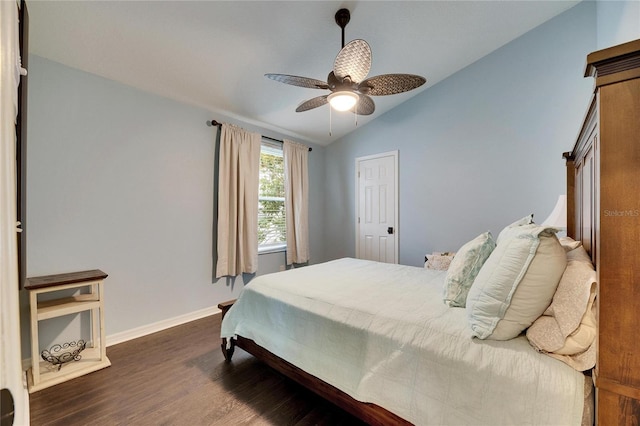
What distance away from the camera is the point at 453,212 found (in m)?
3.51

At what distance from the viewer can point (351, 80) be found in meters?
2.04

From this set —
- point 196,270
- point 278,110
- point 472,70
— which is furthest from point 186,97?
point 472,70

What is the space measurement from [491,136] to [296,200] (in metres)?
2.67

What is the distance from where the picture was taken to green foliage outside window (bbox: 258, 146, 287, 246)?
401 cm

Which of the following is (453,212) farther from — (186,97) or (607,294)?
(186,97)

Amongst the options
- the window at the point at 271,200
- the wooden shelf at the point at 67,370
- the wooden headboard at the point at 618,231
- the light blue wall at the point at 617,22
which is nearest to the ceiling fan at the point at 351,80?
the light blue wall at the point at 617,22

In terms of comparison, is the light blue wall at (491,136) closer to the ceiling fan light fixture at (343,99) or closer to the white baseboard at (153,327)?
the ceiling fan light fixture at (343,99)

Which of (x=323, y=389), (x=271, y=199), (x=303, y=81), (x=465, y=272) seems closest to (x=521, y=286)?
(x=465, y=272)

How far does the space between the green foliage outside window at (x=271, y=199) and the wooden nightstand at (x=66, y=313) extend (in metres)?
2.01

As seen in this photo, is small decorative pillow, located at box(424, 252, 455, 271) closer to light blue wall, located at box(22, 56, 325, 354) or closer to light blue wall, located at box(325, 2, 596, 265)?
light blue wall, located at box(325, 2, 596, 265)

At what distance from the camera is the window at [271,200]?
13.1 feet

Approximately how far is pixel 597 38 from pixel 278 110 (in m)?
3.25

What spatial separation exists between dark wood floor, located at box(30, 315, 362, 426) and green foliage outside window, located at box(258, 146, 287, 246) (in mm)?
1943

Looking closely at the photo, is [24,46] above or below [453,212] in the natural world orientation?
above
